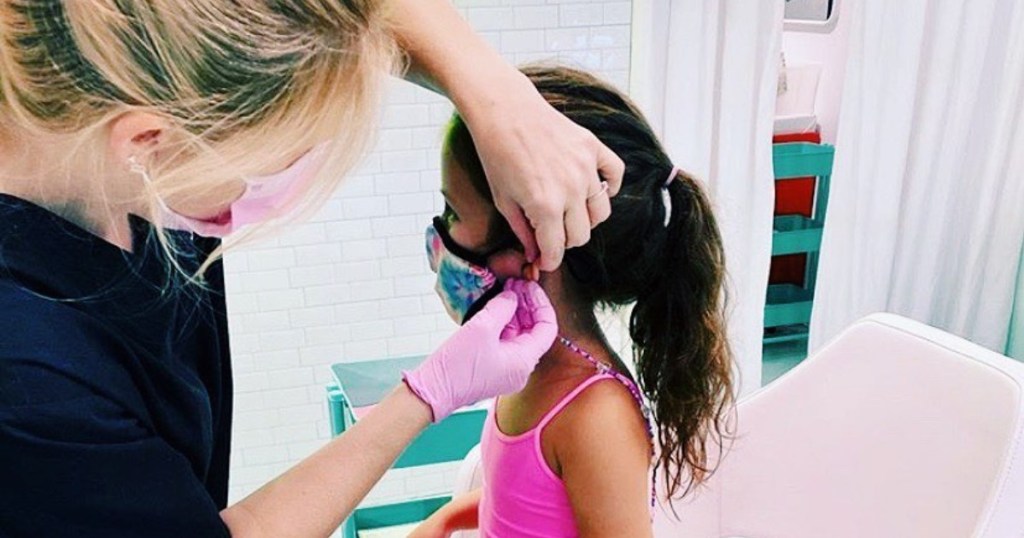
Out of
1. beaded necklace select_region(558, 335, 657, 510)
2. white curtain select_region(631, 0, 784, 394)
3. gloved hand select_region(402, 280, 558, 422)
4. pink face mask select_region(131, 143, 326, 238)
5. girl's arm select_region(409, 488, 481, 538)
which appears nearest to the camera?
pink face mask select_region(131, 143, 326, 238)

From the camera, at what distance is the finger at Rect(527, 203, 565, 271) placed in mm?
920

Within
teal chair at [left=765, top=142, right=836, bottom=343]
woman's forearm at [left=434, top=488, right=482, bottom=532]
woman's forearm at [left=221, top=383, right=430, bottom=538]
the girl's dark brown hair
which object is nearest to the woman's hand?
the girl's dark brown hair

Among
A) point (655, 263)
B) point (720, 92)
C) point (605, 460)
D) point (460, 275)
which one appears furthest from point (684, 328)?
point (720, 92)

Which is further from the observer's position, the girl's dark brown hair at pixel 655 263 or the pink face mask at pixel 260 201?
the girl's dark brown hair at pixel 655 263

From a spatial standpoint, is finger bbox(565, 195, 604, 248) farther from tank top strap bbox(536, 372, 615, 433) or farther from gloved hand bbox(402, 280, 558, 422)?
tank top strap bbox(536, 372, 615, 433)

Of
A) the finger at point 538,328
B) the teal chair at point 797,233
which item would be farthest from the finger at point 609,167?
the teal chair at point 797,233

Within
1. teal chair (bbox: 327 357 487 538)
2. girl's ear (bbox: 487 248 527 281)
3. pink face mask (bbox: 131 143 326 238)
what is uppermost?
pink face mask (bbox: 131 143 326 238)

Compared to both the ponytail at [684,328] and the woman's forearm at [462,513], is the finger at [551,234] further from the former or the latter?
the woman's forearm at [462,513]

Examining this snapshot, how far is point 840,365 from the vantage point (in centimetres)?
161

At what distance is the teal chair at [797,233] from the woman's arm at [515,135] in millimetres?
2707

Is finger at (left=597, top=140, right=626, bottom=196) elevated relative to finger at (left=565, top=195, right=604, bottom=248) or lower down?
elevated

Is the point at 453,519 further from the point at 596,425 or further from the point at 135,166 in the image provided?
the point at 135,166

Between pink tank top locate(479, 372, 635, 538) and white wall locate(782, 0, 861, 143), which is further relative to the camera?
white wall locate(782, 0, 861, 143)

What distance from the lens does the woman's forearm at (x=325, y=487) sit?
2.82 feet
